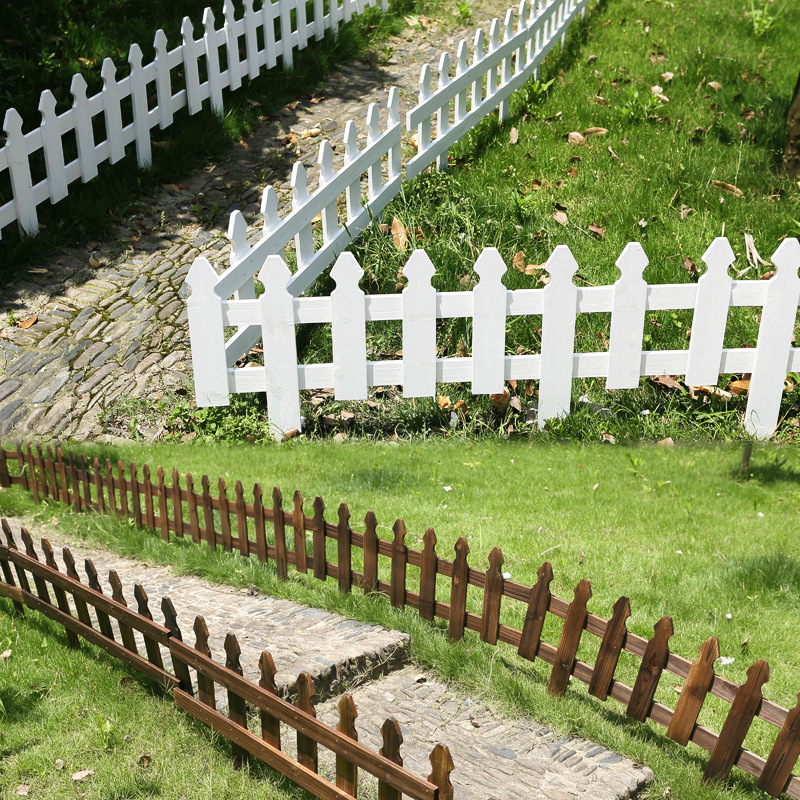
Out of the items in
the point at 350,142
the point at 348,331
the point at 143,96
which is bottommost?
the point at 348,331

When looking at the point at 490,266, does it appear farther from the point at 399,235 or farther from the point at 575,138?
the point at 575,138

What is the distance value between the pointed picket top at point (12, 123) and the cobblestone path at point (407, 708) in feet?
15.2

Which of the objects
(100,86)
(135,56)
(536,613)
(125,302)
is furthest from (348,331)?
(100,86)

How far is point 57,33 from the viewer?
9.12 metres

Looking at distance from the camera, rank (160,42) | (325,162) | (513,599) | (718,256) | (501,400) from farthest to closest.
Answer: (160,42), (325,162), (501,400), (718,256), (513,599)

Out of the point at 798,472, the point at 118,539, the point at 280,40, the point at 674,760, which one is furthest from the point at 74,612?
the point at 280,40

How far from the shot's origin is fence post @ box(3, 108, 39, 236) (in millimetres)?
6949

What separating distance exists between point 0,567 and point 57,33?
7.10 m

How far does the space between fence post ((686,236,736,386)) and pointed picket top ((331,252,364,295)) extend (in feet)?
7.25

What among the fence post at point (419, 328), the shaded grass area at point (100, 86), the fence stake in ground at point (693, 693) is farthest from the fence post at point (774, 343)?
the shaded grass area at point (100, 86)

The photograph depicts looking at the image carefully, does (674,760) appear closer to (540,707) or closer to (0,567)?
(540,707)

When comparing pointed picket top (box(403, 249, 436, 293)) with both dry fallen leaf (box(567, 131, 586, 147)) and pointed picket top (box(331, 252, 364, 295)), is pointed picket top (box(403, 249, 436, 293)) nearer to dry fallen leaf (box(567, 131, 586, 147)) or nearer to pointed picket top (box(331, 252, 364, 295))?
pointed picket top (box(331, 252, 364, 295))

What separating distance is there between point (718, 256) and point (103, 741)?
14.7ft

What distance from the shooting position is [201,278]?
5.55 meters
